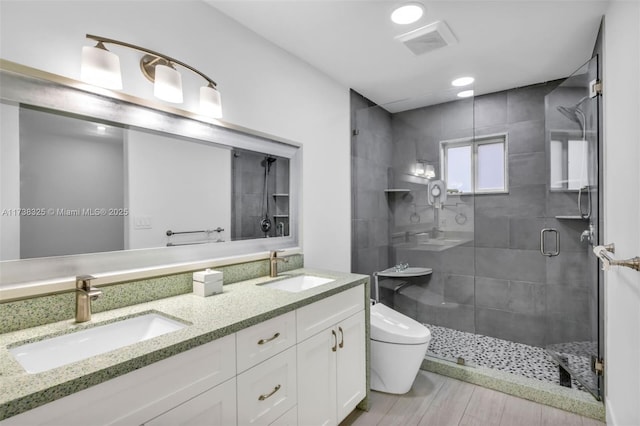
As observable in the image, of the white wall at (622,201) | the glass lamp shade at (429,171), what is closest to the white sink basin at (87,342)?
the white wall at (622,201)

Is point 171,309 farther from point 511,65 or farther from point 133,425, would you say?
point 511,65

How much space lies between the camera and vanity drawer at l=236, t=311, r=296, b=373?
124cm

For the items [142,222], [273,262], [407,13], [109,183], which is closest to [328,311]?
[273,262]

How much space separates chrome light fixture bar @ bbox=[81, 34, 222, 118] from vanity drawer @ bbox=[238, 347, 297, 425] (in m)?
1.30

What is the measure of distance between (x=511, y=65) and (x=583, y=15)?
0.67m

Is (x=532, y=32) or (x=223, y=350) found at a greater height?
(x=532, y=32)

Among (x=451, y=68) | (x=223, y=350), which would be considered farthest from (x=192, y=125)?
(x=451, y=68)

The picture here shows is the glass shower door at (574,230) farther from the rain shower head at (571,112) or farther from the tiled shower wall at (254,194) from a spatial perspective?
the tiled shower wall at (254,194)

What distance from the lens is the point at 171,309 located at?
54.2 inches

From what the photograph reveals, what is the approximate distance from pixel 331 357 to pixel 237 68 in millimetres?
1795

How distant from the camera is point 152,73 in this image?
60.6 inches

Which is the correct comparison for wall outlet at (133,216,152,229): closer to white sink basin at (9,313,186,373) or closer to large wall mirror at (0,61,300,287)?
large wall mirror at (0,61,300,287)

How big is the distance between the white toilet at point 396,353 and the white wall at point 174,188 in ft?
4.19

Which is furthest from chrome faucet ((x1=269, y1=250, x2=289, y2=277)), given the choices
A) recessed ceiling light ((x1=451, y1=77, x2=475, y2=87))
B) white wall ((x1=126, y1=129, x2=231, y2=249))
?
recessed ceiling light ((x1=451, y1=77, x2=475, y2=87))
